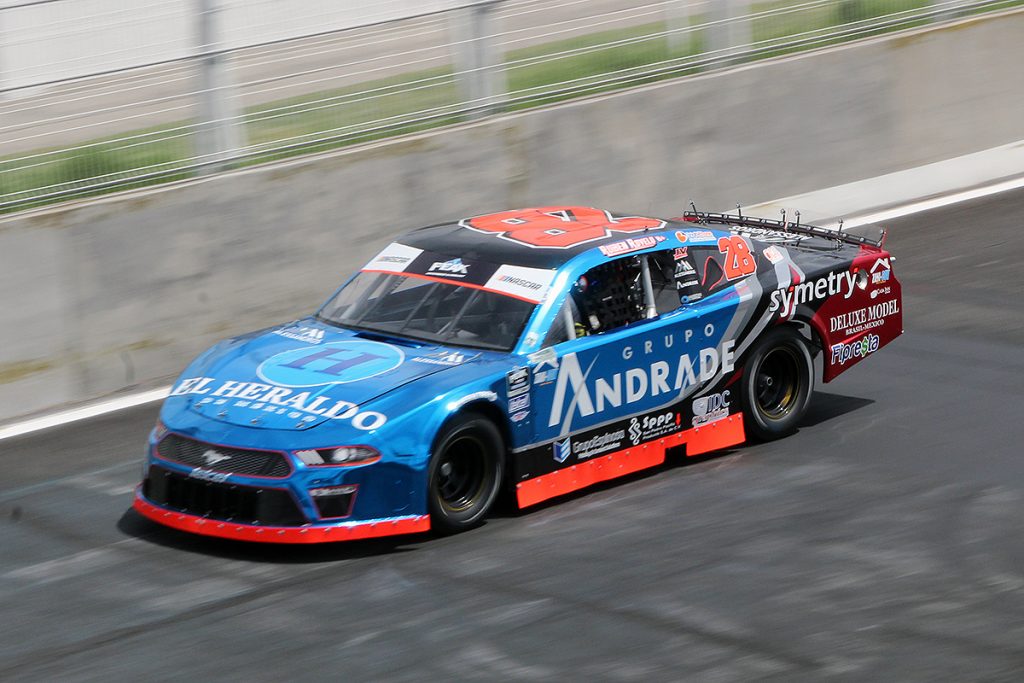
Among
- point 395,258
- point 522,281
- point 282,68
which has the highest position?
point 282,68

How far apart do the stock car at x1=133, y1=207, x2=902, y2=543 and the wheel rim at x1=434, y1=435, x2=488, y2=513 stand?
1 cm

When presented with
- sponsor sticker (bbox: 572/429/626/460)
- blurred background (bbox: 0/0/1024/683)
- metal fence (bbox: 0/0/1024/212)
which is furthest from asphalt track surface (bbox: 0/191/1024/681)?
metal fence (bbox: 0/0/1024/212)

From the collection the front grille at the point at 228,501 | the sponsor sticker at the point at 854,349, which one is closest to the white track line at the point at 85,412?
the front grille at the point at 228,501

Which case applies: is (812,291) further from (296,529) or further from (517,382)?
(296,529)

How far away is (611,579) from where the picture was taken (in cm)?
744

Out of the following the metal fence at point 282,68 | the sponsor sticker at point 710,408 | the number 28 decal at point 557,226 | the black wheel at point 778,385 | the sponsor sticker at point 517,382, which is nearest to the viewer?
the sponsor sticker at point 517,382

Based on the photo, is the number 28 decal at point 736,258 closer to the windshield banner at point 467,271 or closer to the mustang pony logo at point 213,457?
the windshield banner at point 467,271

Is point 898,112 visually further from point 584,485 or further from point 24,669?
point 24,669

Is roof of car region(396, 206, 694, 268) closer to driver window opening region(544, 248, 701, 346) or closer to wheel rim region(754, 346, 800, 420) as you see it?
driver window opening region(544, 248, 701, 346)

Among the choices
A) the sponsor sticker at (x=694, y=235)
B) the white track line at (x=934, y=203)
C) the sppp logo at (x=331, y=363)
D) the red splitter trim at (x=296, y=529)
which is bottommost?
the red splitter trim at (x=296, y=529)

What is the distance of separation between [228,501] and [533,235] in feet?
8.67

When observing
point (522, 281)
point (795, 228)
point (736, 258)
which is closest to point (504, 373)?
point (522, 281)

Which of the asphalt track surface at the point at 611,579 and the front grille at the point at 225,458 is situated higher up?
the front grille at the point at 225,458

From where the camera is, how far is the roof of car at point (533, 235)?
8953mm
